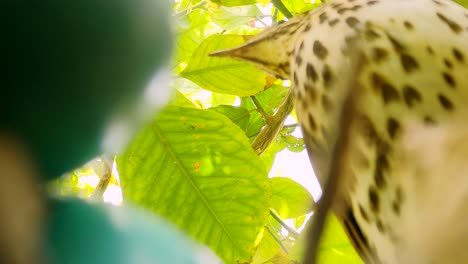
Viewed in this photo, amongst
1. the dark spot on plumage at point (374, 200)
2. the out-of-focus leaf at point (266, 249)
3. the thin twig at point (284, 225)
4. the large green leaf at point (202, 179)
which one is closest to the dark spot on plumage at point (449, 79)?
the dark spot on plumage at point (374, 200)

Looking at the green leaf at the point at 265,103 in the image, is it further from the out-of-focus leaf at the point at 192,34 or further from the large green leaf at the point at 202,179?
the large green leaf at the point at 202,179

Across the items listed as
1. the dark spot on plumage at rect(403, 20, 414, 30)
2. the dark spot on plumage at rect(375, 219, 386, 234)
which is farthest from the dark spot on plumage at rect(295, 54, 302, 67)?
the dark spot on plumage at rect(375, 219, 386, 234)

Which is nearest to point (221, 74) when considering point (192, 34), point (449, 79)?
point (192, 34)

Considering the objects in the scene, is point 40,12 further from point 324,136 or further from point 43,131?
point 324,136

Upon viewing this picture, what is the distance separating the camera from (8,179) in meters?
0.17

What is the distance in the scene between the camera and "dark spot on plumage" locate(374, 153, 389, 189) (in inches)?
18.3

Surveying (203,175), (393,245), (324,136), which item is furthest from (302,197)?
(393,245)

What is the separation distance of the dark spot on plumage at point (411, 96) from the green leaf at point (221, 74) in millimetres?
727

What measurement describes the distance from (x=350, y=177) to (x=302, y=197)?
3.01 feet

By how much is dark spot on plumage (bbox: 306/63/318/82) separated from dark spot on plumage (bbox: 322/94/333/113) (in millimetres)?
33

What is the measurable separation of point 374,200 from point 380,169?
0.08ft

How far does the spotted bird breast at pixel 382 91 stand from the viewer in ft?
1.53

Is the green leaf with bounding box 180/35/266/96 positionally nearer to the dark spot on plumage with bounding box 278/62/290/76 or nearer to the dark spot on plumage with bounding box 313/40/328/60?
the dark spot on plumage with bounding box 278/62/290/76

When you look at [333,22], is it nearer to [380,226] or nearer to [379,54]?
[379,54]
